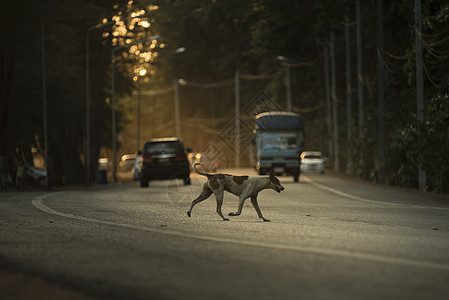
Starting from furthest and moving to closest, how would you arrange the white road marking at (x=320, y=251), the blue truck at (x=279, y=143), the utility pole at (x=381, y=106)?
the blue truck at (x=279, y=143) < the utility pole at (x=381, y=106) < the white road marking at (x=320, y=251)

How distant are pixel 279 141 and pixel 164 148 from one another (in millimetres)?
7068

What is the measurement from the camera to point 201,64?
87875 mm

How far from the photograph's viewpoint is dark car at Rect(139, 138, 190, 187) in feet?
117

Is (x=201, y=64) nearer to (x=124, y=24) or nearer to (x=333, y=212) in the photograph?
(x=124, y=24)

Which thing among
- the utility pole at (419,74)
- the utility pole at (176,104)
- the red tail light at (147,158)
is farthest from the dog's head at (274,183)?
the utility pole at (176,104)

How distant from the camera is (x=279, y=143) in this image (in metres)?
41.1

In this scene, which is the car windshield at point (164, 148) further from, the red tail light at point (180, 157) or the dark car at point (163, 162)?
the red tail light at point (180, 157)

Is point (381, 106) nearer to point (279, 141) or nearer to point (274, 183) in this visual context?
point (279, 141)

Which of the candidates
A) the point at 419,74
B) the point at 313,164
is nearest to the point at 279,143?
the point at 419,74

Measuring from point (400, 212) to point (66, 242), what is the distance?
893cm

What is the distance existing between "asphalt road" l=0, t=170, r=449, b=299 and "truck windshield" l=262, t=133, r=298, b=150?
21.1 metres

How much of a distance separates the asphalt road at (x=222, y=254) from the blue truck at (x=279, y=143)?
20042 millimetres

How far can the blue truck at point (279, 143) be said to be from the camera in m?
39.8

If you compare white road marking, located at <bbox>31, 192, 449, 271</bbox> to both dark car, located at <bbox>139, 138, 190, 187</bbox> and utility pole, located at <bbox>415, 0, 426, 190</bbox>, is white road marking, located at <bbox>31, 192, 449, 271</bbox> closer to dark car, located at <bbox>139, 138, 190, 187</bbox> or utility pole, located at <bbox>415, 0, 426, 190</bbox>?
utility pole, located at <bbox>415, 0, 426, 190</bbox>
